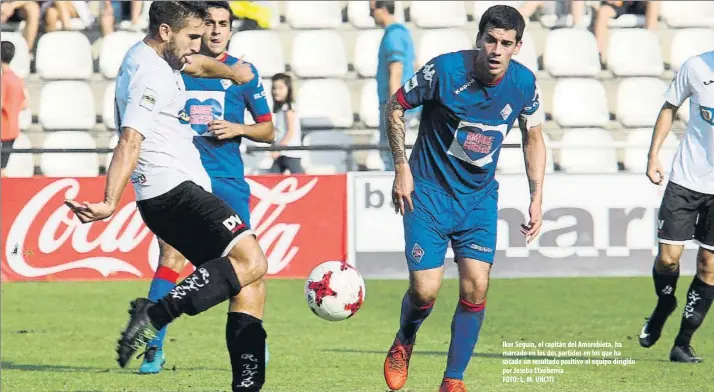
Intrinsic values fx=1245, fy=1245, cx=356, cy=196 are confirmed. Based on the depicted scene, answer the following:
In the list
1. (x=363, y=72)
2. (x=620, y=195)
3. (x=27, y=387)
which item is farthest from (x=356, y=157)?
(x=27, y=387)

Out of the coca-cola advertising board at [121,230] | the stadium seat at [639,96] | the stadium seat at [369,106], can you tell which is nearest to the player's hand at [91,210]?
the coca-cola advertising board at [121,230]

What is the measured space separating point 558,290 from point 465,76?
6.16 meters

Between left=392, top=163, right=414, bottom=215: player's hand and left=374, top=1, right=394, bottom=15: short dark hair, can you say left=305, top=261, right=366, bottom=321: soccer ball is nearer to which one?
left=392, top=163, right=414, bottom=215: player's hand

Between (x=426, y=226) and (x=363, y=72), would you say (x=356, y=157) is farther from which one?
(x=426, y=226)

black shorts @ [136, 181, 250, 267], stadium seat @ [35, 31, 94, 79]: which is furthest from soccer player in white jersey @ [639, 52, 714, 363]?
stadium seat @ [35, 31, 94, 79]

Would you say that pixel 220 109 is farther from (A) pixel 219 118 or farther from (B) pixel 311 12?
(B) pixel 311 12

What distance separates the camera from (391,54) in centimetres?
1301

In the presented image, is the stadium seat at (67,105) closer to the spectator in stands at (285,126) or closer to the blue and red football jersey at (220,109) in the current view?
the spectator in stands at (285,126)

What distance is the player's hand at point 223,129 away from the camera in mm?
7250

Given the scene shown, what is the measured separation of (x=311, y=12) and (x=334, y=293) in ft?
31.6

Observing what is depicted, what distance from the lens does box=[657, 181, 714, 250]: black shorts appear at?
27.8 ft

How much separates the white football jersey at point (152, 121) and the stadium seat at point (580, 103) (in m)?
9.64

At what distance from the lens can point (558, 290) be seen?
12.5 m

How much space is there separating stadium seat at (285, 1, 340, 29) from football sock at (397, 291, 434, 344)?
9.52 m
